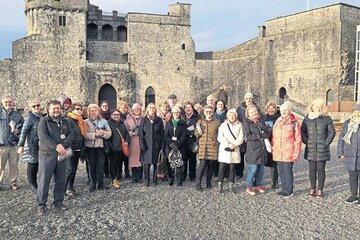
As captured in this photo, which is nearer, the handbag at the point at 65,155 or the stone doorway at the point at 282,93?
the handbag at the point at 65,155

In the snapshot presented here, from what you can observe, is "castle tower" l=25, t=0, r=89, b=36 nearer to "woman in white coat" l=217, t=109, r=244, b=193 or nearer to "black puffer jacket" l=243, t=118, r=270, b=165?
"woman in white coat" l=217, t=109, r=244, b=193

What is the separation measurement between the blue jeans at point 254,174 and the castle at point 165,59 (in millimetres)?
19970

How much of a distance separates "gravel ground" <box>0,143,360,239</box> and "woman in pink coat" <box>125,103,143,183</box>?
0.64 meters

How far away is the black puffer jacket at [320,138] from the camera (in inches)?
275

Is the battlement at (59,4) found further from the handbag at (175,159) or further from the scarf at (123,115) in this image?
the handbag at (175,159)

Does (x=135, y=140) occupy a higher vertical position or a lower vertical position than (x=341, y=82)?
lower

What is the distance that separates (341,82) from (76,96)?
20987mm

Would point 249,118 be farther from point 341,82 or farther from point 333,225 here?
point 341,82

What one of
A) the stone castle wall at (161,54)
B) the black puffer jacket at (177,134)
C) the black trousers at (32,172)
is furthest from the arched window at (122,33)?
the black trousers at (32,172)

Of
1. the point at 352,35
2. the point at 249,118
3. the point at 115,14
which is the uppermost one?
the point at 115,14

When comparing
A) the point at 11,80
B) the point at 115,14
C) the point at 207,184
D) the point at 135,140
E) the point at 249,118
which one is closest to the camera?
the point at 249,118

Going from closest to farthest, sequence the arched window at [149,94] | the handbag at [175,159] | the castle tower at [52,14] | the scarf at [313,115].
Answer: the scarf at [313,115], the handbag at [175,159], the castle tower at [52,14], the arched window at [149,94]

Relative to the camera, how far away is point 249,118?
743 cm

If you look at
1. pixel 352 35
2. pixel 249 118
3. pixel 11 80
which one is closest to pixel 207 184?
pixel 249 118
